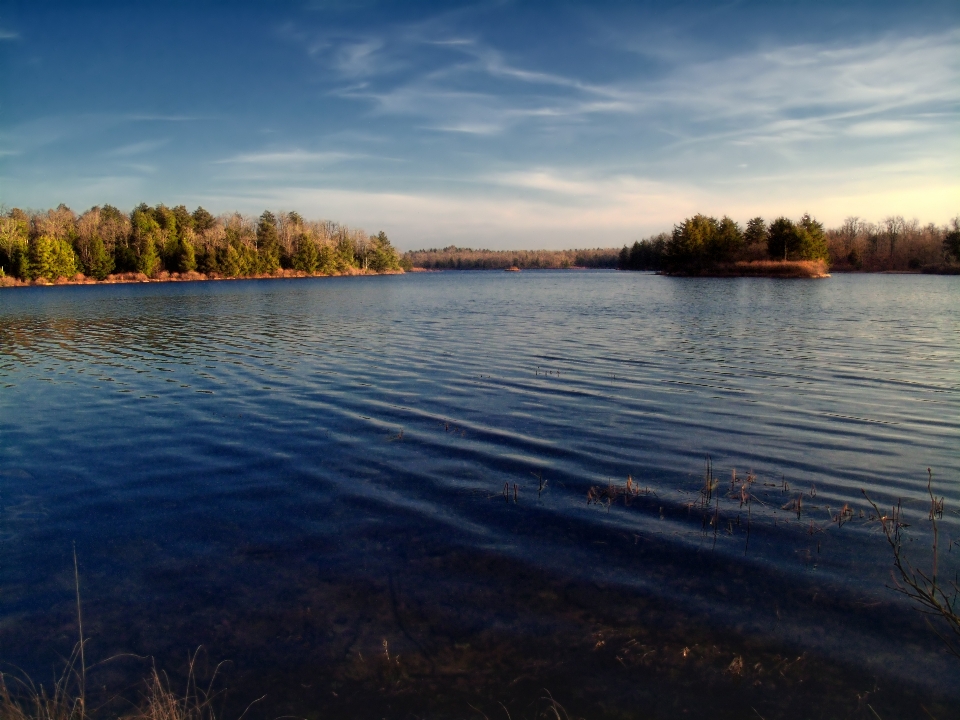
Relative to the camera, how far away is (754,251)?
10750 centimetres

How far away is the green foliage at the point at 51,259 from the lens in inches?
3703

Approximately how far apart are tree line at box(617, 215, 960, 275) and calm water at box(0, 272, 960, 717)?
92.4 m

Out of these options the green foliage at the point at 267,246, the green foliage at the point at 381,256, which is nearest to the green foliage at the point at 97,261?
the green foliage at the point at 267,246

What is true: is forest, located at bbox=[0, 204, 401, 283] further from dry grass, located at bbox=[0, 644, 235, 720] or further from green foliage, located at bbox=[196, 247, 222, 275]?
dry grass, located at bbox=[0, 644, 235, 720]

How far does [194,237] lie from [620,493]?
13170 centimetres

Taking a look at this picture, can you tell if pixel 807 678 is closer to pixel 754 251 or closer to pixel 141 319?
pixel 141 319

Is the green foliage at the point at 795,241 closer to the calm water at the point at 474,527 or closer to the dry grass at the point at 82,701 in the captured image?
the calm water at the point at 474,527

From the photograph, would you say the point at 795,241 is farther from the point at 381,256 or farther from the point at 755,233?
the point at 381,256

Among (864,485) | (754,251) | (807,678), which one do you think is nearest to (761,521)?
(864,485)

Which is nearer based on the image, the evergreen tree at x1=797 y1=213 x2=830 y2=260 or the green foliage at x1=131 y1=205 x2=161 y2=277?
the evergreen tree at x1=797 y1=213 x2=830 y2=260

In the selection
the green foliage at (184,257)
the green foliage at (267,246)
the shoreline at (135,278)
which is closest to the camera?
the shoreline at (135,278)

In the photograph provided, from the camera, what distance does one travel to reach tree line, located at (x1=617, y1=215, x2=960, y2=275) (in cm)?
9819

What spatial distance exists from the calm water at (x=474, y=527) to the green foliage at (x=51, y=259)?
3874 inches

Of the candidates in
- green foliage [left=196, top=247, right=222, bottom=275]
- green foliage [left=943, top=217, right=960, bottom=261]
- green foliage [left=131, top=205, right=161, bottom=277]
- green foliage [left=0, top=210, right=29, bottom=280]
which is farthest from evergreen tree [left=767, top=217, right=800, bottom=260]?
green foliage [left=0, top=210, right=29, bottom=280]
